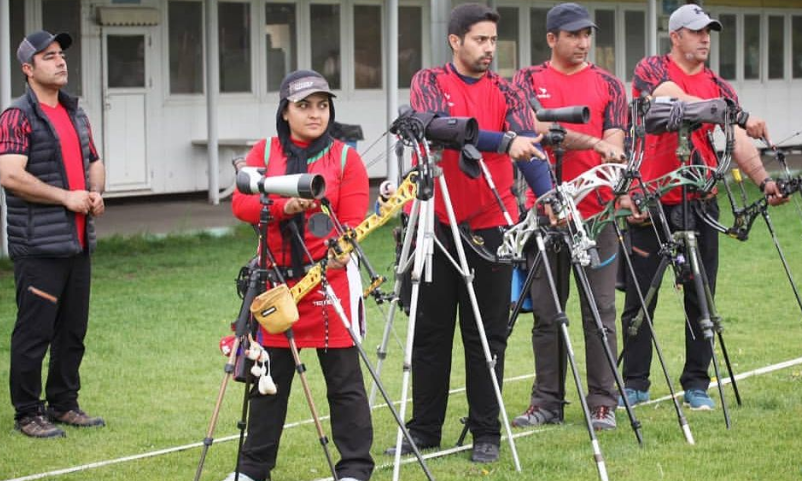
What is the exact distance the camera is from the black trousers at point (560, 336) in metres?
8.10

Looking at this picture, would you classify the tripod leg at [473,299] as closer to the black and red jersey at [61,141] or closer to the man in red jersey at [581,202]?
the man in red jersey at [581,202]

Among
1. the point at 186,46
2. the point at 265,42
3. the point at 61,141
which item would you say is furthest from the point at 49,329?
the point at 265,42

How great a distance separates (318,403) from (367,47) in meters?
14.6

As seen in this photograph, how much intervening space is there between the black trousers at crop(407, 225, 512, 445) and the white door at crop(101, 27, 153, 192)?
40.9ft

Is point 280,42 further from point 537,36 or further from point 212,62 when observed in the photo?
point 537,36

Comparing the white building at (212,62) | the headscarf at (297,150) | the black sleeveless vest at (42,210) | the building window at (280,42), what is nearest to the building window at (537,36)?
the white building at (212,62)

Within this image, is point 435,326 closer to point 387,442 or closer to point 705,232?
point 387,442

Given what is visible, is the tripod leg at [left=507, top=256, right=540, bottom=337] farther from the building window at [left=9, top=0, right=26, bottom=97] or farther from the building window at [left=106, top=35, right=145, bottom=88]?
the building window at [left=106, top=35, right=145, bottom=88]

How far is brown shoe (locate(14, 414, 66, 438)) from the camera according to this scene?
8.01 m

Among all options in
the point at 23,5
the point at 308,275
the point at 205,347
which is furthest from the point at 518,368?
the point at 23,5

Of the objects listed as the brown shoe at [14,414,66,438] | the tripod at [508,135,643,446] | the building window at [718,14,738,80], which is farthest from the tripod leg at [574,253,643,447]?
the building window at [718,14,738,80]

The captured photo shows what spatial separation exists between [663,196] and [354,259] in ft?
8.22

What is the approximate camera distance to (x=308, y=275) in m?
6.43

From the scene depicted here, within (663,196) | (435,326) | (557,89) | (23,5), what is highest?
(23,5)
